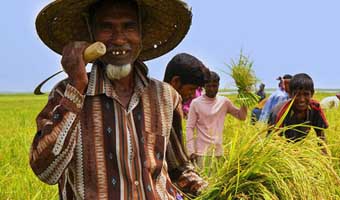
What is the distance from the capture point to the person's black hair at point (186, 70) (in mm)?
3135

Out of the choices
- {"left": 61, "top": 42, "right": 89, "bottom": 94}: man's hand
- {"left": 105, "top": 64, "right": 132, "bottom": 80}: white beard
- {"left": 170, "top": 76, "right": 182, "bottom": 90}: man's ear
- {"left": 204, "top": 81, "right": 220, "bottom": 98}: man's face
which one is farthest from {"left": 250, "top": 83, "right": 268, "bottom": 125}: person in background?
{"left": 61, "top": 42, "right": 89, "bottom": 94}: man's hand

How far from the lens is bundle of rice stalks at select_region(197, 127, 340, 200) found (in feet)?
7.73

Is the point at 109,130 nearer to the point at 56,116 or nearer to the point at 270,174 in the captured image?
the point at 56,116

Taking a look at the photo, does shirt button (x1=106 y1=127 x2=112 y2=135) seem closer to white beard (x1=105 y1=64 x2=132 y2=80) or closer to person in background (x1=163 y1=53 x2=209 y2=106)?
white beard (x1=105 y1=64 x2=132 y2=80)

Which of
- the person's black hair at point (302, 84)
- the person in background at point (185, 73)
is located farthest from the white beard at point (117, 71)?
the person's black hair at point (302, 84)

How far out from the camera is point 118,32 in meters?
1.83

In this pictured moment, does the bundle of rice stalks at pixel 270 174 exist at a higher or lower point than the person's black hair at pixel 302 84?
lower

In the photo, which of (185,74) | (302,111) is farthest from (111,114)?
(302,111)

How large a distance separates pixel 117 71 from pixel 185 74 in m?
1.34

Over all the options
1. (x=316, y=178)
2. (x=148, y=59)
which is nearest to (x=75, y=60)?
(x=148, y=59)

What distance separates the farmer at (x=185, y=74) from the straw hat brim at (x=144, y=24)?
0.87 meters

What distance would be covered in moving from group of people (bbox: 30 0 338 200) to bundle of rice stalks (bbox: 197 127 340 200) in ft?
0.98

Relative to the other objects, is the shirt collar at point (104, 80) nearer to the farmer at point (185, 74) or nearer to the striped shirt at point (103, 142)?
the striped shirt at point (103, 142)

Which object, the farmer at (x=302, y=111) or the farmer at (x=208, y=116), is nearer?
the farmer at (x=302, y=111)
